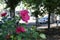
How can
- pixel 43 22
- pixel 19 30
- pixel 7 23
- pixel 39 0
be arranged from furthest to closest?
pixel 43 22, pixel 39 0, pixel 7 23, pixel 19 30

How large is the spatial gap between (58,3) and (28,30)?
1435 centimetres

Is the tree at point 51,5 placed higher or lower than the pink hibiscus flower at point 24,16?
higher

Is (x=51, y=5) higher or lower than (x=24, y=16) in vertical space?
higher

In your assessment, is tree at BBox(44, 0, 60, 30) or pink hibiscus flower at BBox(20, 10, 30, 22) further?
tree at BBox(44, 0, 60, 30)

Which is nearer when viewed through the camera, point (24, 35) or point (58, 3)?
point (24, 35)

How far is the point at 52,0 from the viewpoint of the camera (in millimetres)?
Answer: 16812

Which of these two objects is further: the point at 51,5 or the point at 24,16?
the point at 51,5

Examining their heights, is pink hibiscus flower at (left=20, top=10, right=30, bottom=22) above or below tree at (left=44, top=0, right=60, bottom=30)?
below

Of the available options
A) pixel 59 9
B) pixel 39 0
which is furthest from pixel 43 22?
pixel 39 0

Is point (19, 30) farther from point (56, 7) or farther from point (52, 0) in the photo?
point (56, 7)

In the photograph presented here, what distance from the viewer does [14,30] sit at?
10.4 ft

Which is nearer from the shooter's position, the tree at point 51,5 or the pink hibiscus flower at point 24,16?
the pink hibiscus flower at point 24,16

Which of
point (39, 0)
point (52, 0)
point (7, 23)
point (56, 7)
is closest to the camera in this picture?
point (7, 23)

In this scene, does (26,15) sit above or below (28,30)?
above
